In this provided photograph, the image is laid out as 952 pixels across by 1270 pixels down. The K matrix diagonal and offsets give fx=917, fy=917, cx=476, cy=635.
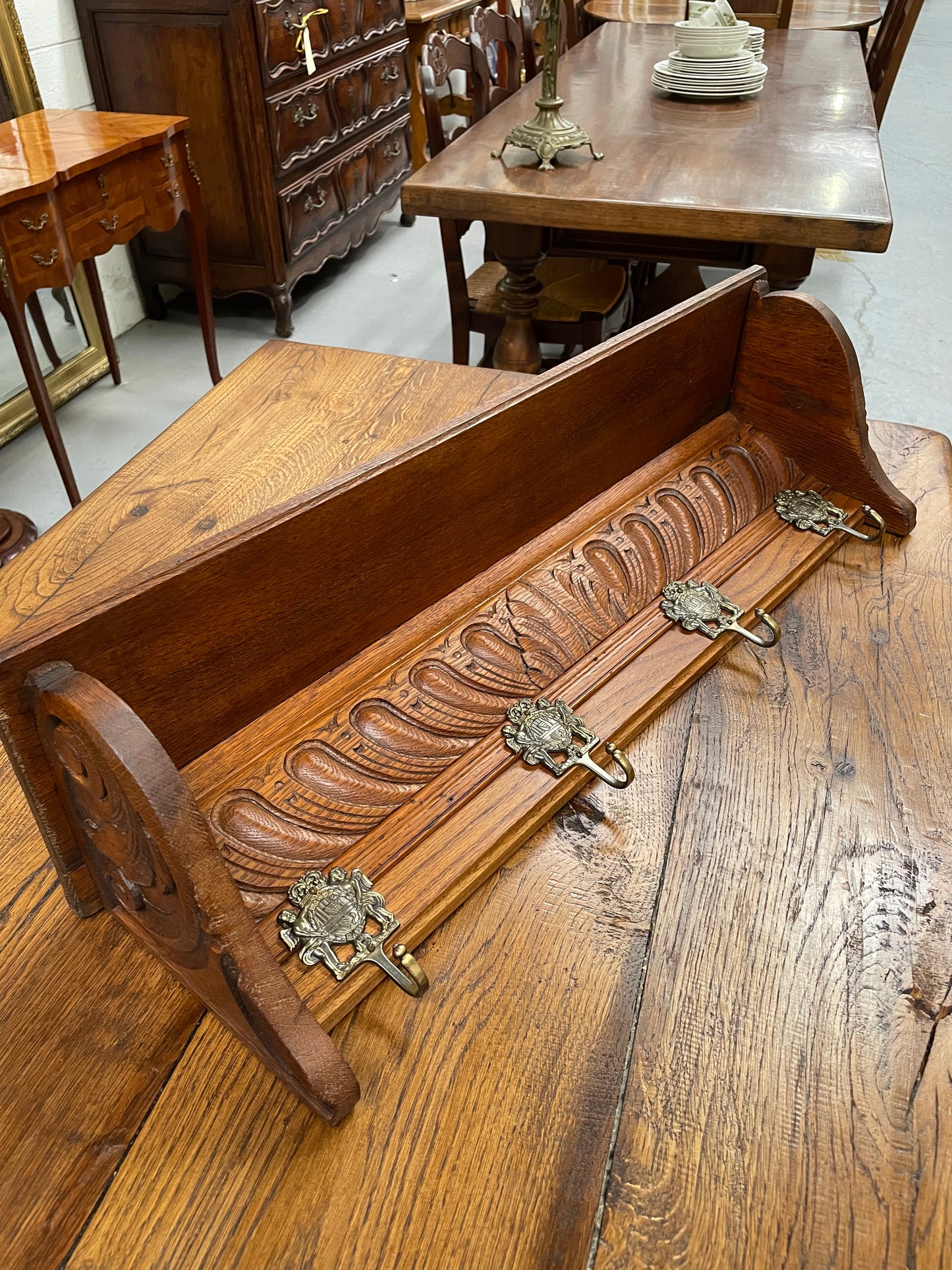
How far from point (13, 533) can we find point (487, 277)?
1.43m

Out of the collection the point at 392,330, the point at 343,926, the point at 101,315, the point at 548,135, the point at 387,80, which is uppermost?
the point at 548,135

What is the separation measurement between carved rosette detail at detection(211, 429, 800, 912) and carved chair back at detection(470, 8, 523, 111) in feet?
6.22

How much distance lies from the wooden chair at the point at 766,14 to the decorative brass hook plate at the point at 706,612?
122 inches

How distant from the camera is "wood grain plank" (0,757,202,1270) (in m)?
0.54

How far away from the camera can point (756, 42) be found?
2.55 m

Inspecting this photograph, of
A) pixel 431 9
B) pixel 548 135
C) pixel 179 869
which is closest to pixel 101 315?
pixel 548 135

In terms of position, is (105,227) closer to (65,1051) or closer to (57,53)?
(57,53)

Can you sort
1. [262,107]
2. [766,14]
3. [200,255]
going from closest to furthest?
[200,255], [262,107], [766,14]

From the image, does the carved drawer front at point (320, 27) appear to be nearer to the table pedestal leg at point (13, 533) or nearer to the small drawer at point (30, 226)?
the small drawer at point (30, 226)

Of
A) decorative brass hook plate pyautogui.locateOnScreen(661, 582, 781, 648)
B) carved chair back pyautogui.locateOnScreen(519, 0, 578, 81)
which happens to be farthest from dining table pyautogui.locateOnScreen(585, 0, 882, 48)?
decorative brass hook plate pyautogui.locateOnScreen(661, 582, 781, 648)

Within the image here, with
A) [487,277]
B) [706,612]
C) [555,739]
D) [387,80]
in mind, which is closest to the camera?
[555,739]

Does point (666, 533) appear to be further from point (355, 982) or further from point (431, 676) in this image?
point (355, 982)

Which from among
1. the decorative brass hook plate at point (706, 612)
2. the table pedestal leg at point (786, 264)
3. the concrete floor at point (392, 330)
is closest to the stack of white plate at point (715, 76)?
the table pedestal leg at point (786, 264)

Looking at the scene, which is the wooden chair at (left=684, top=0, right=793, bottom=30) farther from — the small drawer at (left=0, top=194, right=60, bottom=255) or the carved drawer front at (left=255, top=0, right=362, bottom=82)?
the small drawer at (left=0, top=194, right=60, bottom=255)
